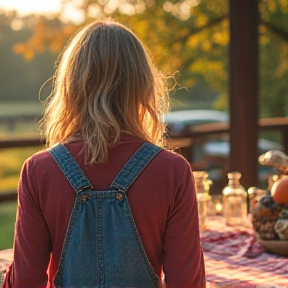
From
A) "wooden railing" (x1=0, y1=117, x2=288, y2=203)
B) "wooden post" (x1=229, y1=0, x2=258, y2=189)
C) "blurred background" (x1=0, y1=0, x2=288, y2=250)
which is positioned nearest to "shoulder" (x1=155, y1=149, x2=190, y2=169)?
"wooden post" (x1=229, y1=0, x2=258, y2=189)

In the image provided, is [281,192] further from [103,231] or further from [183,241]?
[103,231]

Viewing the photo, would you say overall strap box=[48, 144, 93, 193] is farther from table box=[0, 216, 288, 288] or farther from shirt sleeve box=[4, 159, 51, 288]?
table box=[0, 216, 288, 288]

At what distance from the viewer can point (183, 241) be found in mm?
1466

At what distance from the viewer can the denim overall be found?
143 cm

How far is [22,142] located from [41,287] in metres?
4.41

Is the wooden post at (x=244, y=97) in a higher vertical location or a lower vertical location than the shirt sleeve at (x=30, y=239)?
higher

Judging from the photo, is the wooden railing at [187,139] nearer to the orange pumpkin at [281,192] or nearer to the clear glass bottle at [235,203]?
the clear glass bottle at [235,203]

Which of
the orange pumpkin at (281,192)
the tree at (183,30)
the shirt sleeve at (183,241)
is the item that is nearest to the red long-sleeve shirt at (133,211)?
the shirt sleeve at (183,241)

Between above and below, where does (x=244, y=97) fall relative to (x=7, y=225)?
above

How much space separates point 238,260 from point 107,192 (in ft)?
2.95

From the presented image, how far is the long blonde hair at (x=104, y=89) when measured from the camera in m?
1.46

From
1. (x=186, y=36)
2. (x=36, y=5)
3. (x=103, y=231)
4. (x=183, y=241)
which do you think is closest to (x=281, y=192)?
(x=183, y=241)

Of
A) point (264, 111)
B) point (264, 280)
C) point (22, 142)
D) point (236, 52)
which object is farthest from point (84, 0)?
point (264, 280)

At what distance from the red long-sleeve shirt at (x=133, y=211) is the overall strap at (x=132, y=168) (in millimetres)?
11
